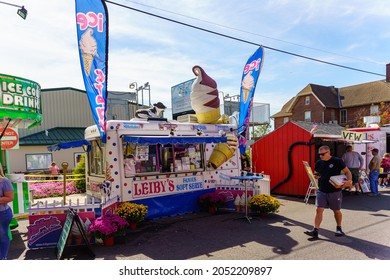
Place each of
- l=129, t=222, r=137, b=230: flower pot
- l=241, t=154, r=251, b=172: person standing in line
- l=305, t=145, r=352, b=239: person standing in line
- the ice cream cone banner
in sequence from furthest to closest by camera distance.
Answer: l=241, t=154, r=251, b=172: person standing in line
l=129, t=222, r=137, b=230: flower pot
the ice cream cone banner
l=305, t=145, r=352, b=239: person standing in line

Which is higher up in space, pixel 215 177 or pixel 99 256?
pixel 215 177

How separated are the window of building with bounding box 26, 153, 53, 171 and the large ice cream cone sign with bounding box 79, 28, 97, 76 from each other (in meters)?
13.4

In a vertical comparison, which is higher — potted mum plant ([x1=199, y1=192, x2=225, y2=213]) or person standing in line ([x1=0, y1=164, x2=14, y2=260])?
person standing in line ([x1=0, y1=164, x2=14, y2=260])

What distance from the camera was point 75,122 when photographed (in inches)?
751

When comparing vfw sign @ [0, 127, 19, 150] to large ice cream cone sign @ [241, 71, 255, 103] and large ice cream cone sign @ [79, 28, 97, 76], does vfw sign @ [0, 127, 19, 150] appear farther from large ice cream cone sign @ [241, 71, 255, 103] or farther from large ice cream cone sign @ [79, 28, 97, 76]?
large ice cream cone sign @ [241, 71, 255, 103]

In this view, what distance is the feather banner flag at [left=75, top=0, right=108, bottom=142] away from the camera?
18.9 ft

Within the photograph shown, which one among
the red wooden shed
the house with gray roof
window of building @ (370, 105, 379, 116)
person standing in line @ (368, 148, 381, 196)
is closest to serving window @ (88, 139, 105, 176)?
the red wooden shed

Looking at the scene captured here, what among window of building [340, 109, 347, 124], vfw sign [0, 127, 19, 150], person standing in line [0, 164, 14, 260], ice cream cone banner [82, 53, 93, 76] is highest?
window of building [340, 109, 347, 124]

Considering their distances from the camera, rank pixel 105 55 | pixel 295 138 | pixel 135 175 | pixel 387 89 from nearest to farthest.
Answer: pixel 105 55
pixel 135 175
pixel 295 138
pixel 387 89

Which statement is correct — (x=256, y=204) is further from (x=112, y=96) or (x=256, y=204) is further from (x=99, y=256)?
(x=112, y=96)

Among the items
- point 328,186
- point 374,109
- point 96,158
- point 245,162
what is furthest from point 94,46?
point 374,109

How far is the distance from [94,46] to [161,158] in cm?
306

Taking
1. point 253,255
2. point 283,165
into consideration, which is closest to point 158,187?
point 253,255

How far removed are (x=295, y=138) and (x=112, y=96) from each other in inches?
516
